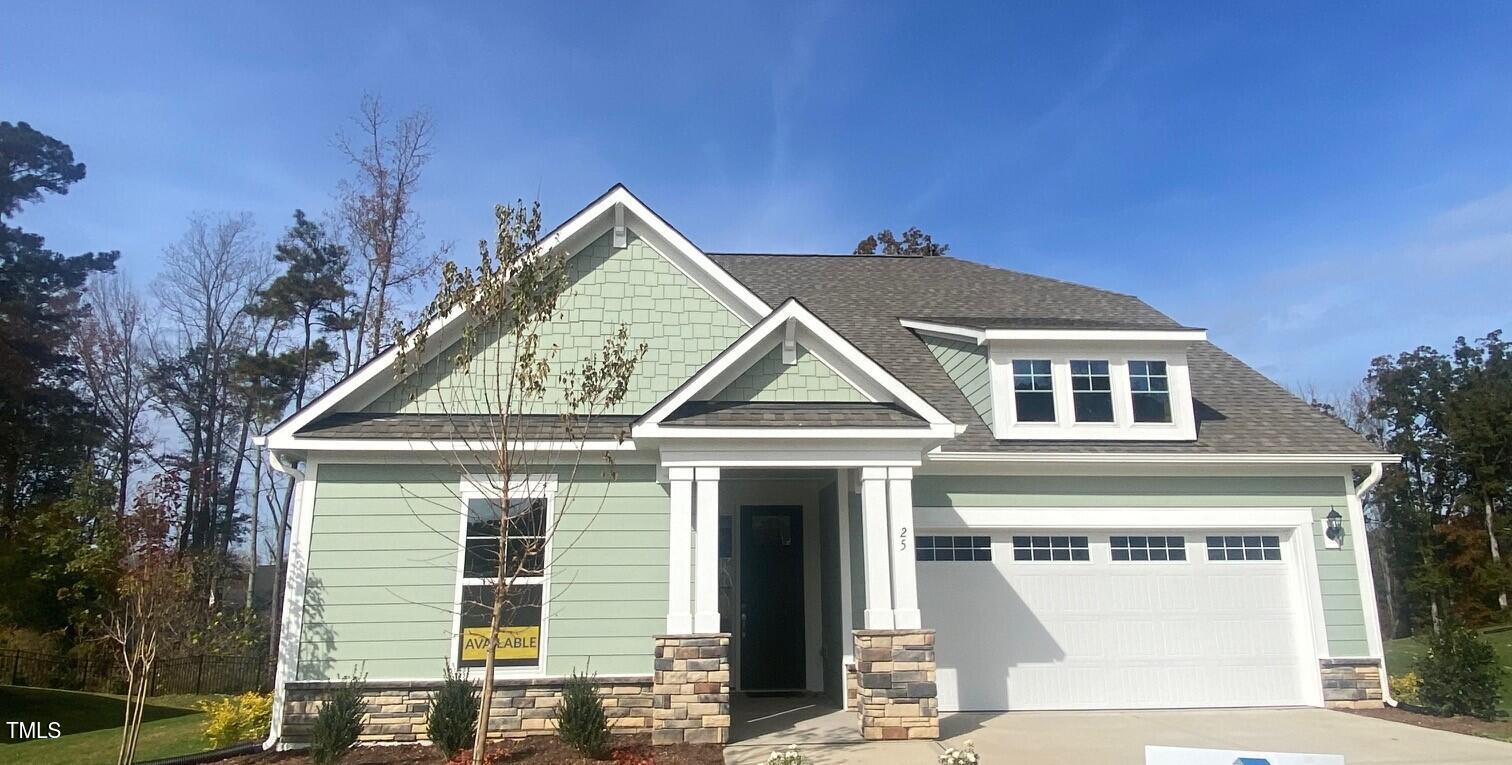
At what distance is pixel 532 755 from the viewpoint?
801 cm

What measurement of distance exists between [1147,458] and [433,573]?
28.6 ft

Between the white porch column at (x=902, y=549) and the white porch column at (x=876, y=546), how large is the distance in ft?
0.21

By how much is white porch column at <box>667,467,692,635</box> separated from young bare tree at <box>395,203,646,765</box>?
0.86 metres

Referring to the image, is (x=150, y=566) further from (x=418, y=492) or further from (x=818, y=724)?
(x=818, y=724)

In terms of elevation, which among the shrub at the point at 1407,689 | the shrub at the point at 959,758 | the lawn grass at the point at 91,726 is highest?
the shrub at the point at 959,758

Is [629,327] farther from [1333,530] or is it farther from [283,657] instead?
[1333,530]

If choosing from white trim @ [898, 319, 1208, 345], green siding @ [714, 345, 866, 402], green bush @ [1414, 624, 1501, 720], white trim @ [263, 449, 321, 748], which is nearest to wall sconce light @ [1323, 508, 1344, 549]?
green bush @ [1414, 624, 1501, 720]

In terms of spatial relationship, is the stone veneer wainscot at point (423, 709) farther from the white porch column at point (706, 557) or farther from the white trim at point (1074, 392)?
the white trim at point (1074, 392)

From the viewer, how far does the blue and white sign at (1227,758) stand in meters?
4.40

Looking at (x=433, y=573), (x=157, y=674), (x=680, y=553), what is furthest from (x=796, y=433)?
(x=157, y=674)

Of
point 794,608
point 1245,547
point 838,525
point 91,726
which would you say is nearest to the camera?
point 838,525

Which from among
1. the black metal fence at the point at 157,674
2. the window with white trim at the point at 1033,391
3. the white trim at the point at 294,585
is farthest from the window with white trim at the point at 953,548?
the black metal fence at the point at 157,674

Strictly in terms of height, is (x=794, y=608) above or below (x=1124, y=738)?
above

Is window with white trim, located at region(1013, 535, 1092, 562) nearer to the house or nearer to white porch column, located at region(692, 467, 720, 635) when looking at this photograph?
the house
